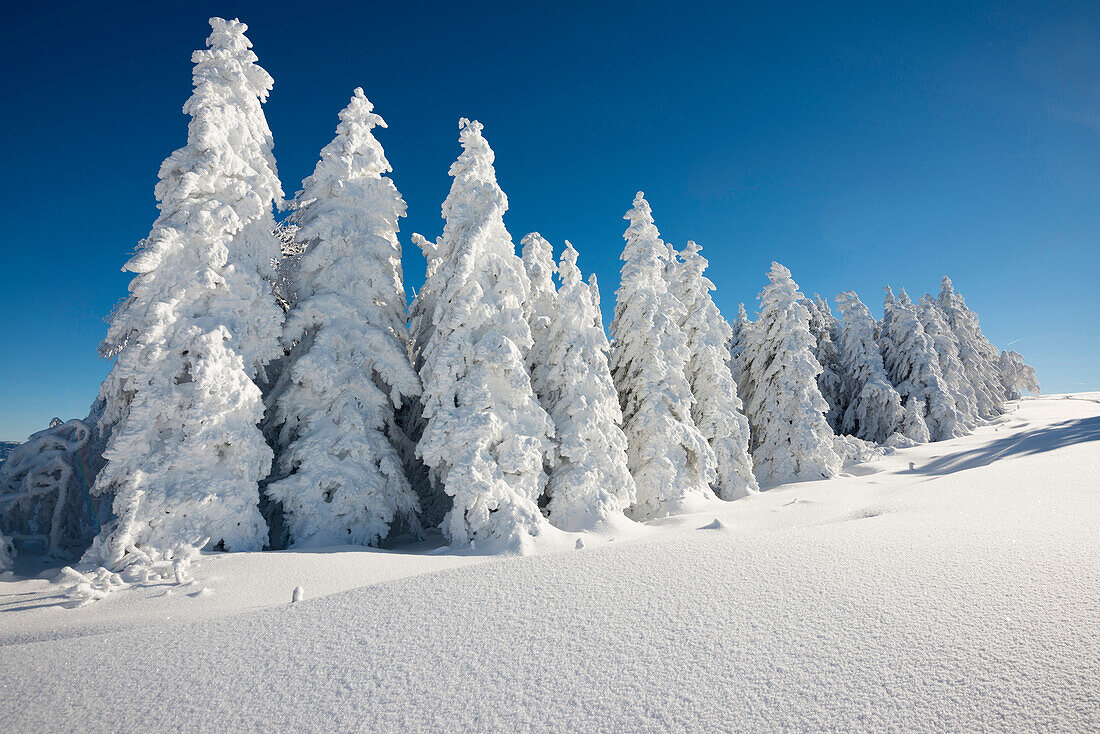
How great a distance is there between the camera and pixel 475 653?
222 inches

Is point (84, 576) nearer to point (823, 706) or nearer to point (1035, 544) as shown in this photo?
point (823, 706)

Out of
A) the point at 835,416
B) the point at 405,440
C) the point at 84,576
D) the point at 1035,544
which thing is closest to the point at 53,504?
the point at 84,576

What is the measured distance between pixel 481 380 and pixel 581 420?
3845 millimetres

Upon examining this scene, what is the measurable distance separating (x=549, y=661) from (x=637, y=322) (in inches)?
610

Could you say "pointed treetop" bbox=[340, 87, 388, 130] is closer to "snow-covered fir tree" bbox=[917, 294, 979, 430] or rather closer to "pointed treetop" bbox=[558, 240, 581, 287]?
"pointed treetop" bbox=[558, 240, 581, 287]

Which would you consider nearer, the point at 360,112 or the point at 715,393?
the point at 360,112

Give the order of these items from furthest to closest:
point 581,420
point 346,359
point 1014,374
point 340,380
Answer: point 1014,374 → point 581,420 → point 346,359 → point 340,380

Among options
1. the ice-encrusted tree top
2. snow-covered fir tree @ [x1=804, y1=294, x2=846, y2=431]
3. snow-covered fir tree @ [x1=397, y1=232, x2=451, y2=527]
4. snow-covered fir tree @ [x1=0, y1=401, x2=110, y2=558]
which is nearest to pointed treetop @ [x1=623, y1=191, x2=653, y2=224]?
snow-covered fir tree @ [x1=397, y1=232, x2=451, y2=527]

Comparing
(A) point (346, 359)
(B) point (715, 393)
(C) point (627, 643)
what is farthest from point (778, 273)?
(C) point (627, 643)

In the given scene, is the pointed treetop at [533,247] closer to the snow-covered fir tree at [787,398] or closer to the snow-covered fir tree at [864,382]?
the snow-covered fir tree at [787,398]

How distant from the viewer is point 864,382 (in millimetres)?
35812

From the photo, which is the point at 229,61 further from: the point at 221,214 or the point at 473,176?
the point at 473,176

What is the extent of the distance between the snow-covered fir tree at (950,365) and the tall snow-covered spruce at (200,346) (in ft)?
144

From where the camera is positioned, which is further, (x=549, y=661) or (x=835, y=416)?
(x=835, y=416)
